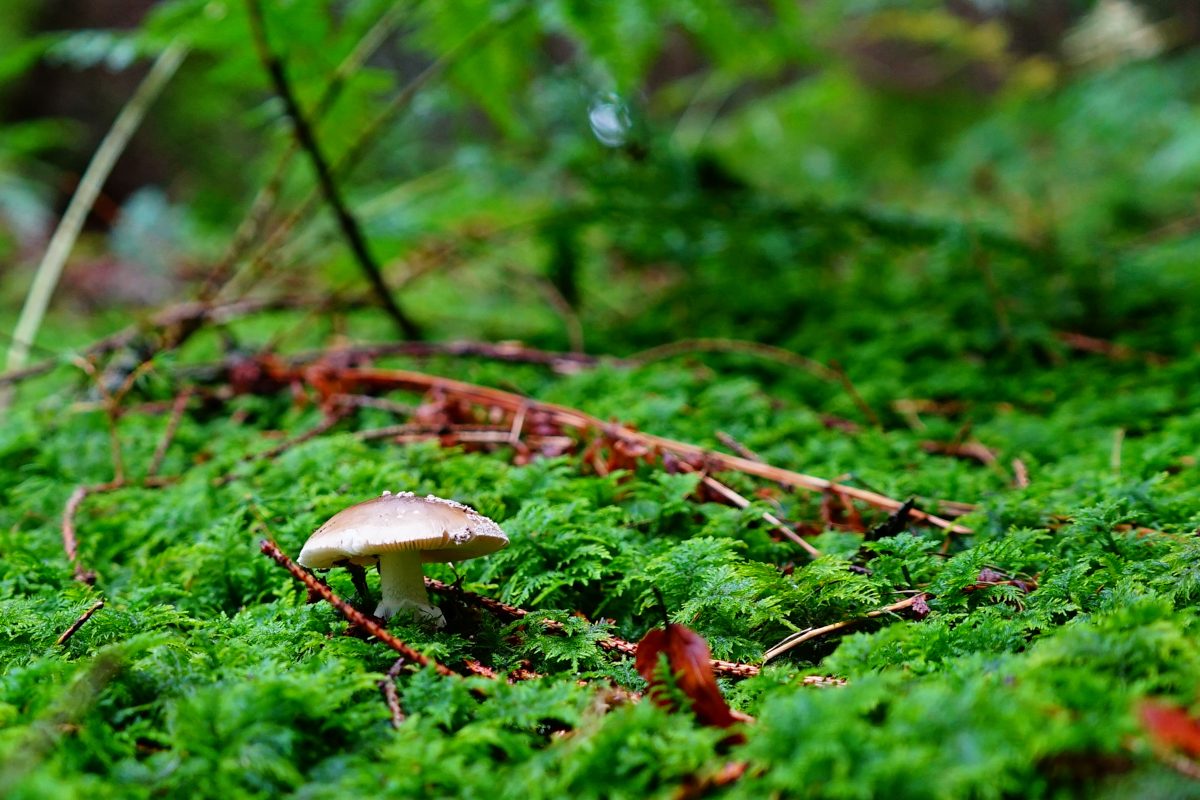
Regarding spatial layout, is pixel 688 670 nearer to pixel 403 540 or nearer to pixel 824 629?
pixel 824 629

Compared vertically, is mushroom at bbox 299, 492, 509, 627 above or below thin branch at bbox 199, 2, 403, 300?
below

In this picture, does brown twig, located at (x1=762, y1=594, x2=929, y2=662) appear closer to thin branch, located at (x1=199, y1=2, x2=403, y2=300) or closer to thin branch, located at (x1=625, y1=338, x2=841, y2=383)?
thin branch, located at (x1=625, y1=338, x2=841, y2=383)

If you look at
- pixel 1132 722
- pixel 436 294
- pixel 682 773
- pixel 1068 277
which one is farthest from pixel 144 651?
pixel 436 294

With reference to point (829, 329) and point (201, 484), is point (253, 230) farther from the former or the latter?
point (829, 329)

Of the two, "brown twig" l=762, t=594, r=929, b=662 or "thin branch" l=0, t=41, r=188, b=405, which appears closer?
"brown twig" l=762, t=594, r=929, b=662

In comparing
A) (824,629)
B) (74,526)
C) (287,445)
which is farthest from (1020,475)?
(74,526)

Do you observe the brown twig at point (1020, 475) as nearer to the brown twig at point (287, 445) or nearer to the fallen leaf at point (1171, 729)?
the fallen leaf at point (1171, 729)

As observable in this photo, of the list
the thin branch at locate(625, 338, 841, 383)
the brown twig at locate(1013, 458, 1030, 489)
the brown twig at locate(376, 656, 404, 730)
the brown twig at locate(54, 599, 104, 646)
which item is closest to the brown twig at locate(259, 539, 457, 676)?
the brown twig at locate(376, 656, 404, 730)
